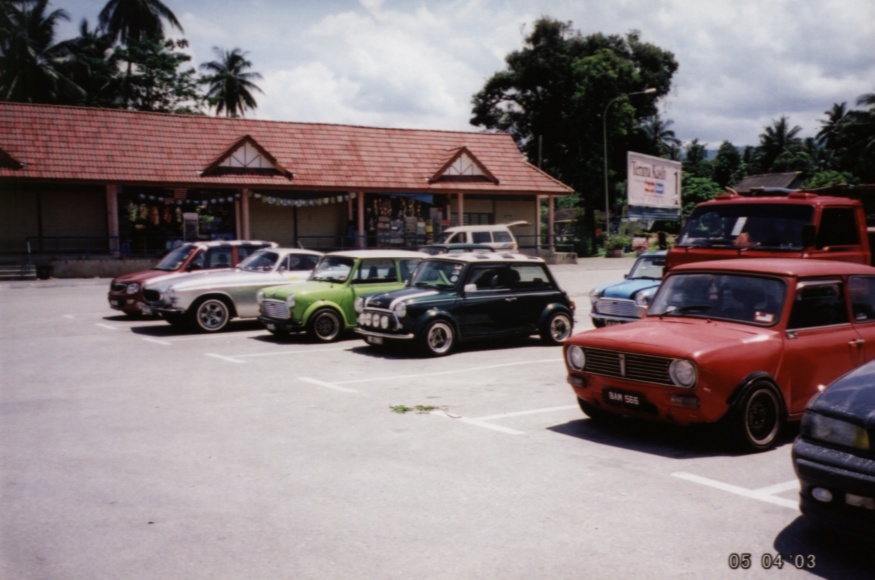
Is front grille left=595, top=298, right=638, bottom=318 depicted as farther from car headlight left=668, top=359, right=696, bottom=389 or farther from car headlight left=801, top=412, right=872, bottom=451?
car headlight left=801, top=412, right=872, bottom=451

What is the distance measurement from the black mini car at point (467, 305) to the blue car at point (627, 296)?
0.71 meters

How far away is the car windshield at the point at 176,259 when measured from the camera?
650 inches

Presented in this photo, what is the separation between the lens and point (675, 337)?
22.6ft

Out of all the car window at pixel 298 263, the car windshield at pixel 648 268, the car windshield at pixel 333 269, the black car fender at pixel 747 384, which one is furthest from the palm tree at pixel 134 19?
the black car fender at pixel 747 384

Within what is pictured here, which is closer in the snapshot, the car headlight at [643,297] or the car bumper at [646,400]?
the car bumper at [646,400]

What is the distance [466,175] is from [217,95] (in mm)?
30238

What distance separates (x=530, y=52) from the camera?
191 ft

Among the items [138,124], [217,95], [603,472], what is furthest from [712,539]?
[217,95]

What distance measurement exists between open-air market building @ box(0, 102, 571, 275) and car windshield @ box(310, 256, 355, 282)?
17872 mm

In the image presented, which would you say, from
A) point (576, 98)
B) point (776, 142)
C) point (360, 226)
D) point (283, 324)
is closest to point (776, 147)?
point (776, 142)

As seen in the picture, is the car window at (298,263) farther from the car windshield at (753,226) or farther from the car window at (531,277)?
the car windshield at (753,226)

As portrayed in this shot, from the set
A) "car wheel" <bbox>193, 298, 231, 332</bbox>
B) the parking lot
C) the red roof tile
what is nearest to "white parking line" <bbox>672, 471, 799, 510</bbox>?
the parking lot

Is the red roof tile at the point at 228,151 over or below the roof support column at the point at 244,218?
over
